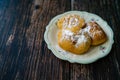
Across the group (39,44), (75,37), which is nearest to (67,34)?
(75,37)

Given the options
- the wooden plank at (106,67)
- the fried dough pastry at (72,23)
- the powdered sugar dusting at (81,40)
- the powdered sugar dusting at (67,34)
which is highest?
the fried dough pastry at (72,23)

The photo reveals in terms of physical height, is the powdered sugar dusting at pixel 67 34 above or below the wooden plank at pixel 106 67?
above

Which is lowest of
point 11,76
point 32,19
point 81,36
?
point 11,76

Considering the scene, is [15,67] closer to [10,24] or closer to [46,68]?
[46,68]

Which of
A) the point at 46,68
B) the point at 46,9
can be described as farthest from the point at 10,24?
the point at 46,68

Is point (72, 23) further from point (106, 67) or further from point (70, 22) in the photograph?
point (106, 67)

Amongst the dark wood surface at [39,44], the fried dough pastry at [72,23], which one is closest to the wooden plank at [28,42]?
the dark wood surface at [39,44]

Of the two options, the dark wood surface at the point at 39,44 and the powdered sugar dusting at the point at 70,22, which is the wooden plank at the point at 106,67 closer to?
the dark wood surface at the point at 39,44

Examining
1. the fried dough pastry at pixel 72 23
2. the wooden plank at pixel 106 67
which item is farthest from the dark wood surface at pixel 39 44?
the fried dough pastry at pixel 72 23

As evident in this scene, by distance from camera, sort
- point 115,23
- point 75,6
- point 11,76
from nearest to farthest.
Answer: point 11,76
point 115,23
point 75,6
